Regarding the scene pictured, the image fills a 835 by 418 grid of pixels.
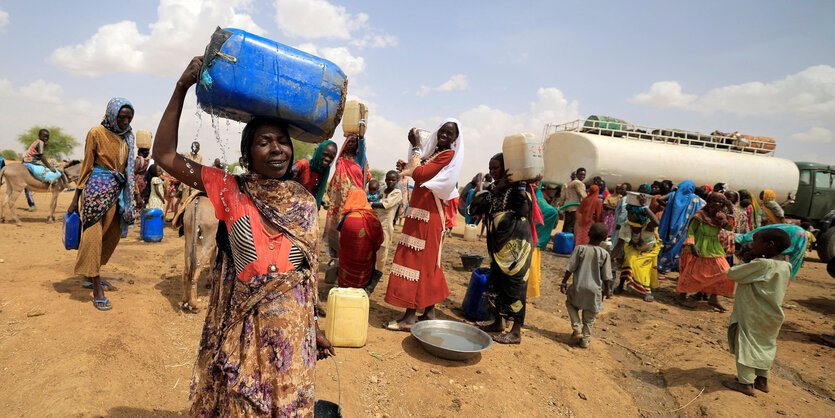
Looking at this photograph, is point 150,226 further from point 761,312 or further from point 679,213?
point 679,213

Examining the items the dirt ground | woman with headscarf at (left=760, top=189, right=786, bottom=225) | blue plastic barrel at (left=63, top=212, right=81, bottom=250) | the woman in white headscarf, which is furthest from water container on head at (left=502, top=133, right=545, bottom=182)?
woman with headscarf at (left=760, top=189, right=786, bottom=225)

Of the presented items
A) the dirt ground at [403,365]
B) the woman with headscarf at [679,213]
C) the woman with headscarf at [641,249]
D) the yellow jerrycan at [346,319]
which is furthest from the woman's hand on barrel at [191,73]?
the woman with headscarf at [679,213]

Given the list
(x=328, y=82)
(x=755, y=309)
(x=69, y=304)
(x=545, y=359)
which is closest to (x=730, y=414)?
(x=755, y=309)

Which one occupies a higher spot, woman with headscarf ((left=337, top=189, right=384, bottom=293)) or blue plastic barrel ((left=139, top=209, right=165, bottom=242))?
woman with headscarf ((left=337, top=189, right=384, bottom=293))

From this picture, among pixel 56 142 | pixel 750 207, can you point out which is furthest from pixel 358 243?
pixel 56 142

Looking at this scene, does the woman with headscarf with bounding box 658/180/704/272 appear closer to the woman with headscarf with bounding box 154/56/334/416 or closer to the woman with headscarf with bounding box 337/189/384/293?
the woman with headscarf with bounding box 337/189/384/293

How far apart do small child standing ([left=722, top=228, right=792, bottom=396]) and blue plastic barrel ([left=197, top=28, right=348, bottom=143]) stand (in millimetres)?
4305

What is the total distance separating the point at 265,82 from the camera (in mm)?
1525

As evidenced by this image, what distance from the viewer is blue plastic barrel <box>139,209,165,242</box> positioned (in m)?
8.06

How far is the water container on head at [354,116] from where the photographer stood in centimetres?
477

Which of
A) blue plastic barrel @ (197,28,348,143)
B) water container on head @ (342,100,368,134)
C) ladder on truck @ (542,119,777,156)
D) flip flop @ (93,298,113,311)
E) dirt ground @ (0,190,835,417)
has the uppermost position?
ladder on truck @ (542,119,777,156)

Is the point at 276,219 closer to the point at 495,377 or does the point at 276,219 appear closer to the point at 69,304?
the point at 495,377

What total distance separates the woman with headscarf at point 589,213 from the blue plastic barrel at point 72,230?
30.4 feet

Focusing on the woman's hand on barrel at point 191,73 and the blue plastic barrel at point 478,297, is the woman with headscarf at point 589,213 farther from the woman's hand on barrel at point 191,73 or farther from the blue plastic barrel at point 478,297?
the woman's hand on barrel at point 191,73
